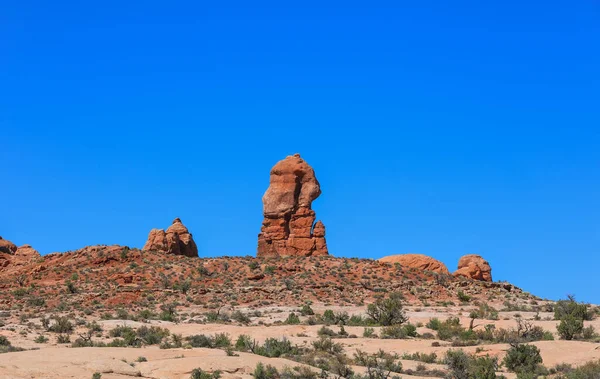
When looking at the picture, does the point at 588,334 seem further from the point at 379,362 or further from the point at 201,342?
the point at 201,342

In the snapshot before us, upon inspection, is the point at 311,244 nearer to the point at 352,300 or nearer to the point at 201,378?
the point at 352,300

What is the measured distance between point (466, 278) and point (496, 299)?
544cm

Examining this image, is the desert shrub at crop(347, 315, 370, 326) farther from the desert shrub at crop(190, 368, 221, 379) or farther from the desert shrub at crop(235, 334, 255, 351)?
the desert shrub at crop(190, 368, 221, 379)

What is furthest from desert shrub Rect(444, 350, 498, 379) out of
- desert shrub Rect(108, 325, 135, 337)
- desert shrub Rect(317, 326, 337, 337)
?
desert shrub Rect(108, 325, 135, 337)

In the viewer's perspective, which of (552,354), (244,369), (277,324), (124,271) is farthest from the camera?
(124,271)

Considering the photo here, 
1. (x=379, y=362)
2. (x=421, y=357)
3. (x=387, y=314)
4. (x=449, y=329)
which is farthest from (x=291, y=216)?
(x=379, y=362)

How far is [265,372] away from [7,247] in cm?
5336

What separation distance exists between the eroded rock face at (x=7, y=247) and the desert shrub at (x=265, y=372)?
51722 mm

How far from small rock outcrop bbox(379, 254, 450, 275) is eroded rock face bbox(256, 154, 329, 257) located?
18.2 ft

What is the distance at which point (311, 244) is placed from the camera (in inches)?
2297

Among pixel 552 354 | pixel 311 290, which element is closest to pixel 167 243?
pixel 311 290

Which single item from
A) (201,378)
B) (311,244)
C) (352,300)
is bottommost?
(201,378)

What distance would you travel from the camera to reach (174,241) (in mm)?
61875

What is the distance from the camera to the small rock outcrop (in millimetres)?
57750
